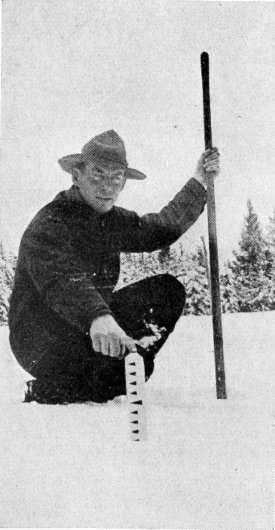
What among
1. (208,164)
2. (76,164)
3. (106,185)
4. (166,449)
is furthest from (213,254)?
(166,449)

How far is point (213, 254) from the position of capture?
6.47 feet

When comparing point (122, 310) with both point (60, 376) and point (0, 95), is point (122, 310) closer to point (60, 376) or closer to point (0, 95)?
point (60, 376)

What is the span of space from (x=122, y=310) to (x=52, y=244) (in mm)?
313

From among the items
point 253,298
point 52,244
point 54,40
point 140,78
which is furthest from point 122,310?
point 54,40

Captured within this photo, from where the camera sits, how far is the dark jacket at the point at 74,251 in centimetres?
181

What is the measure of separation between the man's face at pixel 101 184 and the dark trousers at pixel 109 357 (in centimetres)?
30

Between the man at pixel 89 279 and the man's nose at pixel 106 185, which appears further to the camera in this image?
the man's nose at pixel 106 185

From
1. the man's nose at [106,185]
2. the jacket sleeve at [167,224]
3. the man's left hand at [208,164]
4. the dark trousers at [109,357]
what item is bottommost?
the dark trousers at [109,357]

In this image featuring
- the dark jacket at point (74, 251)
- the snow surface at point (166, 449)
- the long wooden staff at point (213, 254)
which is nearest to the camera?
the snow surface at point (166, 449)

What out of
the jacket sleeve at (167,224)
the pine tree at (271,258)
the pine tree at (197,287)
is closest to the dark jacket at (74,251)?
the jacket sleeve at (167,224)

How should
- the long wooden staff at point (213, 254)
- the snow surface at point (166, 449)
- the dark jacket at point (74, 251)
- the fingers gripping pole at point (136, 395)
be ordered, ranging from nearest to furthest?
the snow surface at point (166, 449), the fingers gripping pole at point (136, 395), the dark jacket at point (74, 251), the long wooden staff at point (213, 254)

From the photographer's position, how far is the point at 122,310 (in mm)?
1911

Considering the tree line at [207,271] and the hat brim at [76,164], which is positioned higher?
the hat brim at [76,164]

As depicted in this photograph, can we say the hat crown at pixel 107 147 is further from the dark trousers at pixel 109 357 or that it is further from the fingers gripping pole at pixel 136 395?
the fingers gripping pole at pixel 136 395
